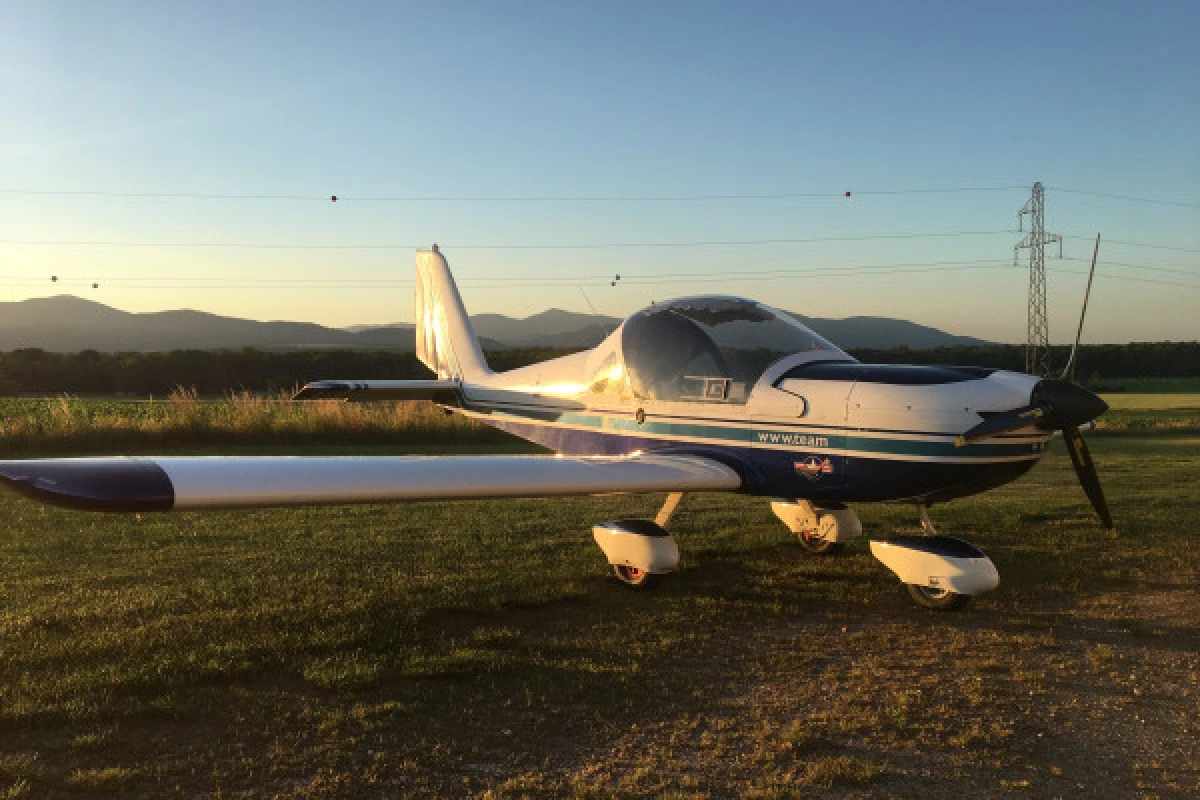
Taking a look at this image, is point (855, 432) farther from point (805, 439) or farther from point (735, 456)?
point (735, 456)

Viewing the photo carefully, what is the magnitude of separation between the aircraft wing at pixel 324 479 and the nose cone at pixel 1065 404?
2441 millimetres

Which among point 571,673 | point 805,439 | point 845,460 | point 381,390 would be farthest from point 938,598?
point 381,390

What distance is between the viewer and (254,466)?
19.0 feet

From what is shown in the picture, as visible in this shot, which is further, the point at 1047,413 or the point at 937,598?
the point at 937,598

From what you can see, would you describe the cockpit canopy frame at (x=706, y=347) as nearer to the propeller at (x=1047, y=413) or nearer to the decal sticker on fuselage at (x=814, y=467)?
the decal sticker on fuselage at (x=814, y=467)

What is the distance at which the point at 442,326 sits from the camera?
14.2 m

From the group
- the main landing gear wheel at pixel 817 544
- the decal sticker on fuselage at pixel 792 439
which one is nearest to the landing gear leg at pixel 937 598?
the decal sticker on fuselage at pixel 792 439

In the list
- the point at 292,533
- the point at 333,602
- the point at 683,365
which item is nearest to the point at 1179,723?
the point at 683,365

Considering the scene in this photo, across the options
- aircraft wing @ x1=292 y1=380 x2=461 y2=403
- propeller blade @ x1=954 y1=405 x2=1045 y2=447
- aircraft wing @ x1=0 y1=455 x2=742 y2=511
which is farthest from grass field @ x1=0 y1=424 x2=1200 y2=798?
aircraft wing @ x1=292 y1=380 x2=461 y2=403

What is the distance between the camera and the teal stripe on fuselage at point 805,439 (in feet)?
20.6

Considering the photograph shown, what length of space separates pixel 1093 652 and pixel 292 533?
8031 millimetres

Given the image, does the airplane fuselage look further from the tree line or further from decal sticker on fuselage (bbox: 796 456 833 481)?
the tree line

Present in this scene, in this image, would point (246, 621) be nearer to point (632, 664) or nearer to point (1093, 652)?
point (632, 664)

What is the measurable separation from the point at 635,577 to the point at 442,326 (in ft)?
26.5
